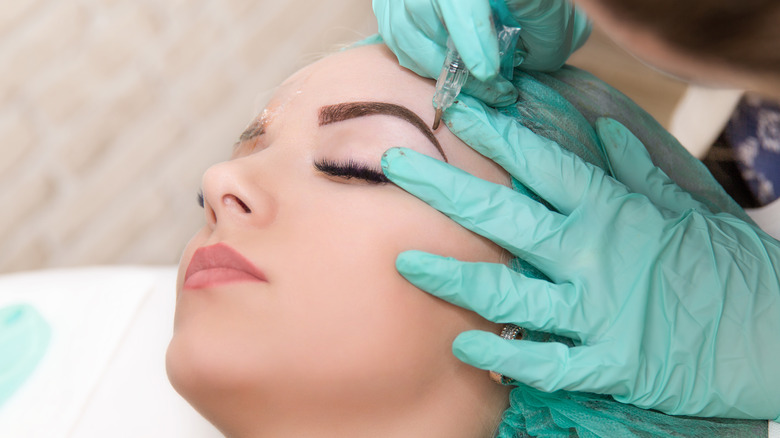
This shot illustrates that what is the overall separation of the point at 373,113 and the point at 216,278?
1.32ft

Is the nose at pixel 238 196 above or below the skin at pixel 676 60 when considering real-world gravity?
below

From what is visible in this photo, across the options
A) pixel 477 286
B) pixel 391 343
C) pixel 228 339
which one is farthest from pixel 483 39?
pixel 228 339

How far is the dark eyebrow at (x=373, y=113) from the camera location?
1034 millimetres

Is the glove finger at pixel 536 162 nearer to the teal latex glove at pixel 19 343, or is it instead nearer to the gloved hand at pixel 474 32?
the gloved hand at pixel 474 32

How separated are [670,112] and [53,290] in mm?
2168

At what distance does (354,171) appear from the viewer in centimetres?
100

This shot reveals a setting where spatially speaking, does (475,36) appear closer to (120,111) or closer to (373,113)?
(373,113)

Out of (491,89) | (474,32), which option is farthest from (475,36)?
(491,89)

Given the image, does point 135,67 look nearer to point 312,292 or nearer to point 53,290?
point 53,290

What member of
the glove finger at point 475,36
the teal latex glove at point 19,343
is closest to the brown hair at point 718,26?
the glove finger at point 475,36

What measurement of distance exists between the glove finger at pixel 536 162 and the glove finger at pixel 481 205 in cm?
6

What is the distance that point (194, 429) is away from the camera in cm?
134

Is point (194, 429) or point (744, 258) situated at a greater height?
point (744, 258)

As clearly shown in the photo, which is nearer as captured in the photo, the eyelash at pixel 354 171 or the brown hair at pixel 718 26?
the brown hair at pixel 718 26
